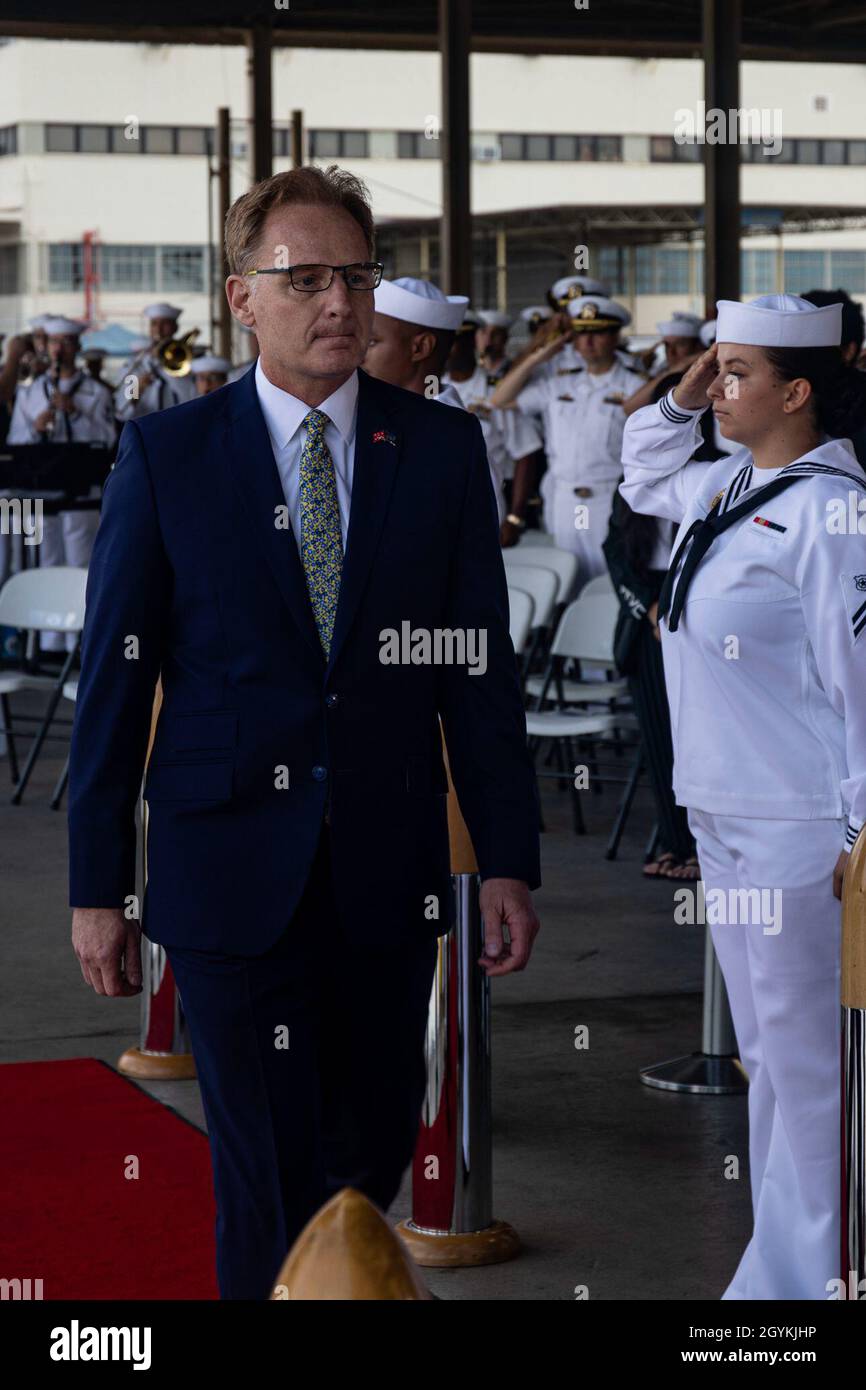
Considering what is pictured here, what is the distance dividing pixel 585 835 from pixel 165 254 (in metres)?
38.9

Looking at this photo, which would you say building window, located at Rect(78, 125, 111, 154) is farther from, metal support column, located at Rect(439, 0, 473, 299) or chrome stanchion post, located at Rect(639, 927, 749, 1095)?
chrome stanchion post, located at Rect(639, 927, 749, 1095)

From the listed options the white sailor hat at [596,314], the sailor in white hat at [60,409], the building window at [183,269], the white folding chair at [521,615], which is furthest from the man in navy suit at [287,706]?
the building window at [183,269]

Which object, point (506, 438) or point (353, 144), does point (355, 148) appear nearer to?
point (353, 144)

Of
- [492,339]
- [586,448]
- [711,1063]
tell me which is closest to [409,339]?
[711,1063]

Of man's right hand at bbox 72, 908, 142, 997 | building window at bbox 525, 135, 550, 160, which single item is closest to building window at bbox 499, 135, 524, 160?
building window at bbox 525, 135, 550, 160

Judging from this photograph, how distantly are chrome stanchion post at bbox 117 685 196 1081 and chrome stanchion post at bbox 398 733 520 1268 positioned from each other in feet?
3.99

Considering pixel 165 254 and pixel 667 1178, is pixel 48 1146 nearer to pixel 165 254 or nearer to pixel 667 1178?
pixel 667 1178

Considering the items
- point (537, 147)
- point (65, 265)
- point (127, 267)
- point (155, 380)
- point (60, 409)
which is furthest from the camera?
point (127, 267)

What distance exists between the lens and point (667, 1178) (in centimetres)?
414

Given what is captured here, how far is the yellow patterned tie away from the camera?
2465mm

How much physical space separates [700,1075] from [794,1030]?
5.65ft

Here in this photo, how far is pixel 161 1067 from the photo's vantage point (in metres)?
4.85

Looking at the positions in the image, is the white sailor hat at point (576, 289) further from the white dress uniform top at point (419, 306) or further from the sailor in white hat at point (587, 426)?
the white dress uniform top at point (419, 306)
